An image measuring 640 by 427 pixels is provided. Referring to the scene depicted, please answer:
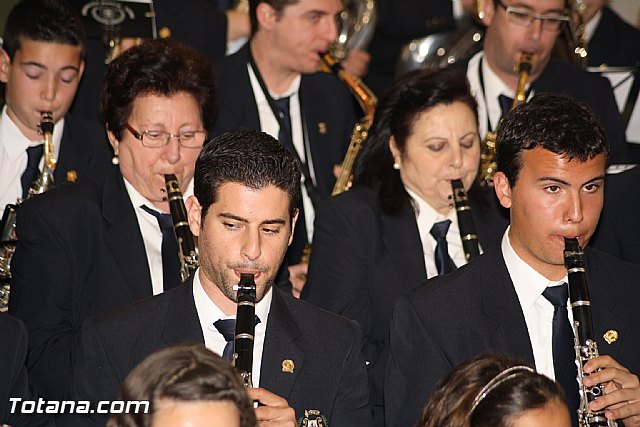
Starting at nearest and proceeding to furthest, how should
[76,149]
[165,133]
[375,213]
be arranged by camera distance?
[165,133], [375,213], [76,149]

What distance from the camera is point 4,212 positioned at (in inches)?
188

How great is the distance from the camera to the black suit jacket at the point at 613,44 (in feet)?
22.4

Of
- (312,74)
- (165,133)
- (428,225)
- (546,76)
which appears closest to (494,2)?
(546,76)

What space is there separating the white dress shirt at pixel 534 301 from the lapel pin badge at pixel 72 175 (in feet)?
7.09

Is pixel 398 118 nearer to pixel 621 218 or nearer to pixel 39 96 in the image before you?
pixel 621 218

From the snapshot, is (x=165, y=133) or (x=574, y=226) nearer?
(x=574, y=226)

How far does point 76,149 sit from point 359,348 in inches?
81.6

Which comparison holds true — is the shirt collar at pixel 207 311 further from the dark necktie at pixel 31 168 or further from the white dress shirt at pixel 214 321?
the dark necktie at pixel 31 168

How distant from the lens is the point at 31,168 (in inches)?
202

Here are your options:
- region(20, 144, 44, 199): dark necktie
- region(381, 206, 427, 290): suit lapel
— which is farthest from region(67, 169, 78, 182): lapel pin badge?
region(381, 206, 427, 290): suit lapel

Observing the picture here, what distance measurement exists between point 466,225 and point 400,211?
0.32 m

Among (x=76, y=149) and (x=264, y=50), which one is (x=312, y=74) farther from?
(x=76, y=149)

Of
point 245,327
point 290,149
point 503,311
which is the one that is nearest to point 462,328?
point 503,311

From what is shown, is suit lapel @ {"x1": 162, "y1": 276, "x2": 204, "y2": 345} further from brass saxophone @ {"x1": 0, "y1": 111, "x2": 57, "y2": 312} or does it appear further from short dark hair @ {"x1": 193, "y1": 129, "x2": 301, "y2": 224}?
brass saxophone @ {"x1": 0, "y1": 111, "x2": 57, "y2": 312}
